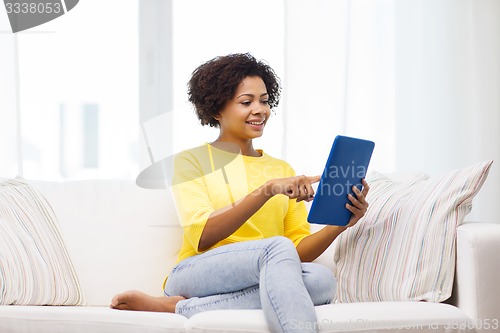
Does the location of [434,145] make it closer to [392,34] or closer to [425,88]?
[425,88]

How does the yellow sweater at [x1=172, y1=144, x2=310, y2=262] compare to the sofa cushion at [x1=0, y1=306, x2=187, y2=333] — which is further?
the yellow sweater at [x1=172, y1=144, x2=310, y2=262]

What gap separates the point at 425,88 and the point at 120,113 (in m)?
1.54

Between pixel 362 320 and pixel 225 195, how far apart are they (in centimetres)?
67

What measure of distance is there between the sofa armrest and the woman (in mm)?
341

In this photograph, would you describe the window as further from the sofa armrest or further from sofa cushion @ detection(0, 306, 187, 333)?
the sofa armrest

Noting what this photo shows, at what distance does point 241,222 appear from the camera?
2043mm

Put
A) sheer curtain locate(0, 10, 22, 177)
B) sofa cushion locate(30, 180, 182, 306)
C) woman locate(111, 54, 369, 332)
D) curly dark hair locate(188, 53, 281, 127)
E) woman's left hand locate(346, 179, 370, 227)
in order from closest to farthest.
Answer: woman locate(111, 54, 369, 332) < woman's left hand locate(346, 179, 370, 227) < sofa cushion locate(30, 180, 182, 306) < curly dark hair locate(188, 53, 281, 127) < sheer curtain locate(0, 10, 22, 177)

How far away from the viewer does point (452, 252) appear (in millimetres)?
1912

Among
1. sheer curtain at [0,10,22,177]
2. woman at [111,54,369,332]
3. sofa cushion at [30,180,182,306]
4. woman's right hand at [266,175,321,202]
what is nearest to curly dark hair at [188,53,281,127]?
woman at [111,54,369,332]

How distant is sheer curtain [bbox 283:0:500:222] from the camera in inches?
137

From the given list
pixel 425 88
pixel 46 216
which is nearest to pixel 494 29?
pixel 425 88

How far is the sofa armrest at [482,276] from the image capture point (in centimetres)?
180

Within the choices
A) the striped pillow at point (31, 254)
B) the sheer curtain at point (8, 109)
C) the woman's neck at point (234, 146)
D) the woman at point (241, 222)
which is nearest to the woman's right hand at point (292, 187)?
the woman at point (241, 222)

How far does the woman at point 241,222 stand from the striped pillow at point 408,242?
87 mm
